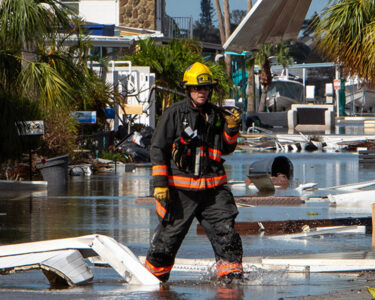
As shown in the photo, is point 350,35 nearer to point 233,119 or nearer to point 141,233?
point 141,233

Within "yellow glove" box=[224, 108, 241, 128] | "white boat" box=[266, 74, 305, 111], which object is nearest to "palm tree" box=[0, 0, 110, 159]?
"yellow glove" box=[224, 108, 241, 128]

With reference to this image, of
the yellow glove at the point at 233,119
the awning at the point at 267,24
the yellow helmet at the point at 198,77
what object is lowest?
the yellow glove at the point at 233,119

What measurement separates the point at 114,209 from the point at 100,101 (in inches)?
422

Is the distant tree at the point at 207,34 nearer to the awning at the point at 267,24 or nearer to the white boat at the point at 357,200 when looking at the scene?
the white boat at the point at 357,200

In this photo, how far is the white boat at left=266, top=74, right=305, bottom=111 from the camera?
63.6 metres

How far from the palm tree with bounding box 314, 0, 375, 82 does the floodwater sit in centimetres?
238

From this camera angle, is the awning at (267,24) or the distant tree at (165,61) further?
the distant tree at (165,61)

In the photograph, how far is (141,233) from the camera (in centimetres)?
938

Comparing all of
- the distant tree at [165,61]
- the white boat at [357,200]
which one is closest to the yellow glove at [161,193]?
the white boat at [357,200]

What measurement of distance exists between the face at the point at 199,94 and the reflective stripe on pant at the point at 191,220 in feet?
2.13

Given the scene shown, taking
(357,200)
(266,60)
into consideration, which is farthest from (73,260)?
(266,60)

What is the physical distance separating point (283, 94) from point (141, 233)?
184 ft

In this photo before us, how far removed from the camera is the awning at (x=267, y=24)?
7852mm

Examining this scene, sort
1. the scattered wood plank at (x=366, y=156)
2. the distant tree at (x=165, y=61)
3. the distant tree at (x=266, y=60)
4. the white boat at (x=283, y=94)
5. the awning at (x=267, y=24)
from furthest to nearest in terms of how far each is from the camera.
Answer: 1. the white boat at (x=283, y=94)
2. the distant tree at (x=266, y=60)
3. the distant tree at (x=165, y=61)
4. the scattered wood plank at (x=366, y=156)
5. the awning at (x=267, y=24)
